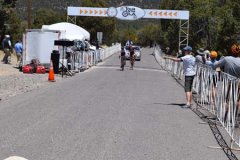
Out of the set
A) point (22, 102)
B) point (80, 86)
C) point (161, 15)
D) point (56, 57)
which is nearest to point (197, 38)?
point (161, 15)

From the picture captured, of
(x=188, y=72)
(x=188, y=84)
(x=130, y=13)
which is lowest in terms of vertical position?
(x=188, y=84)

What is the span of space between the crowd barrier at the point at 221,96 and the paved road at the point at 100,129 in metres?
0.47

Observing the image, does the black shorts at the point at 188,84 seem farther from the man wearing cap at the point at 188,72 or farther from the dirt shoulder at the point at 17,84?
the dirt shoulder at the point at 17,84

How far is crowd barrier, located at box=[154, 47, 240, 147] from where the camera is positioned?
31.9 feet

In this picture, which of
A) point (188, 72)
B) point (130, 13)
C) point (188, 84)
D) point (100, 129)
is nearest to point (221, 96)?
point (100, 129)

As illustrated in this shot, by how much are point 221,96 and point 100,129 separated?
299 centimetres

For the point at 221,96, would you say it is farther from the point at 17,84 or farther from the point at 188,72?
the point at 17,84

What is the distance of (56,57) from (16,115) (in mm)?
15160

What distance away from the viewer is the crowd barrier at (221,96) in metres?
9.72

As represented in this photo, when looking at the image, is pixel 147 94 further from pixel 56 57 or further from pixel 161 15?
pixel 161 15

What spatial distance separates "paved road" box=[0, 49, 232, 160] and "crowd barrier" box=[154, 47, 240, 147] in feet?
1.55

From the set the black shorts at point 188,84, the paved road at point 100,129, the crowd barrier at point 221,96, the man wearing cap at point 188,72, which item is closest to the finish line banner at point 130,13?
the crowd barrier at point 221,96

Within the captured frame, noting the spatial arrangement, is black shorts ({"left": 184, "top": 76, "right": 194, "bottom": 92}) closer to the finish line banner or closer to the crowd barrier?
the crowd barrier

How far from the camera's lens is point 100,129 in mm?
10266
